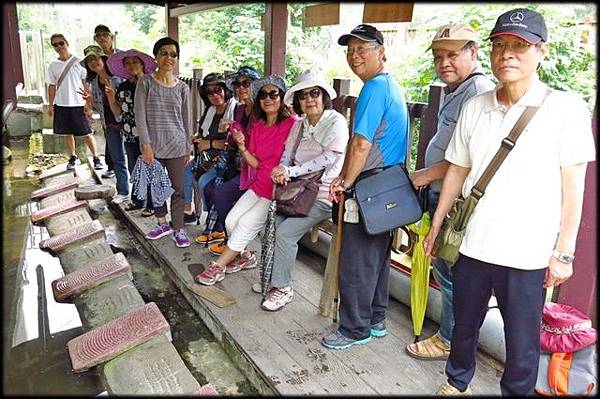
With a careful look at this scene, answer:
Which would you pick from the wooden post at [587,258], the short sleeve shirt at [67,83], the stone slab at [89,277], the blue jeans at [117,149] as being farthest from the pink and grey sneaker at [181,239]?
the short sleeve shirt at [67,83]

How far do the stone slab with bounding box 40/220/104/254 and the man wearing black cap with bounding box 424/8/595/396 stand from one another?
3431 mm

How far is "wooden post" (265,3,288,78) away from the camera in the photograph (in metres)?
4.04

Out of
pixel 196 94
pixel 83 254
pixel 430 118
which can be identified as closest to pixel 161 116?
pixel 83 254

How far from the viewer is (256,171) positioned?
10.2 feet

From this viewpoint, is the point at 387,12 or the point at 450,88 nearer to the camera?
the point at 450,88

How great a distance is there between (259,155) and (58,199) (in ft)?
10.9

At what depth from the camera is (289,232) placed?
9.18 ft

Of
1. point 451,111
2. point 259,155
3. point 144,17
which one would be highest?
point 144,17

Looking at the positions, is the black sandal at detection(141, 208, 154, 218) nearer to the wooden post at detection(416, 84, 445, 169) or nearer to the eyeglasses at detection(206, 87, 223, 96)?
the eyeglasses at detection(206, 87, 223, 96)

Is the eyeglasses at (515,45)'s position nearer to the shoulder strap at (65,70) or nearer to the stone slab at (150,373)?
the stone slab at (150,373)

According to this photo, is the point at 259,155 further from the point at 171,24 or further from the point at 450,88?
the point at 171,24

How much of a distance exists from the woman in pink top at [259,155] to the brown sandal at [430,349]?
47.3 inches

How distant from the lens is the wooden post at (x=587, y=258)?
6.59ft

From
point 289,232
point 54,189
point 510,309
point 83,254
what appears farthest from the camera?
point 54,189
